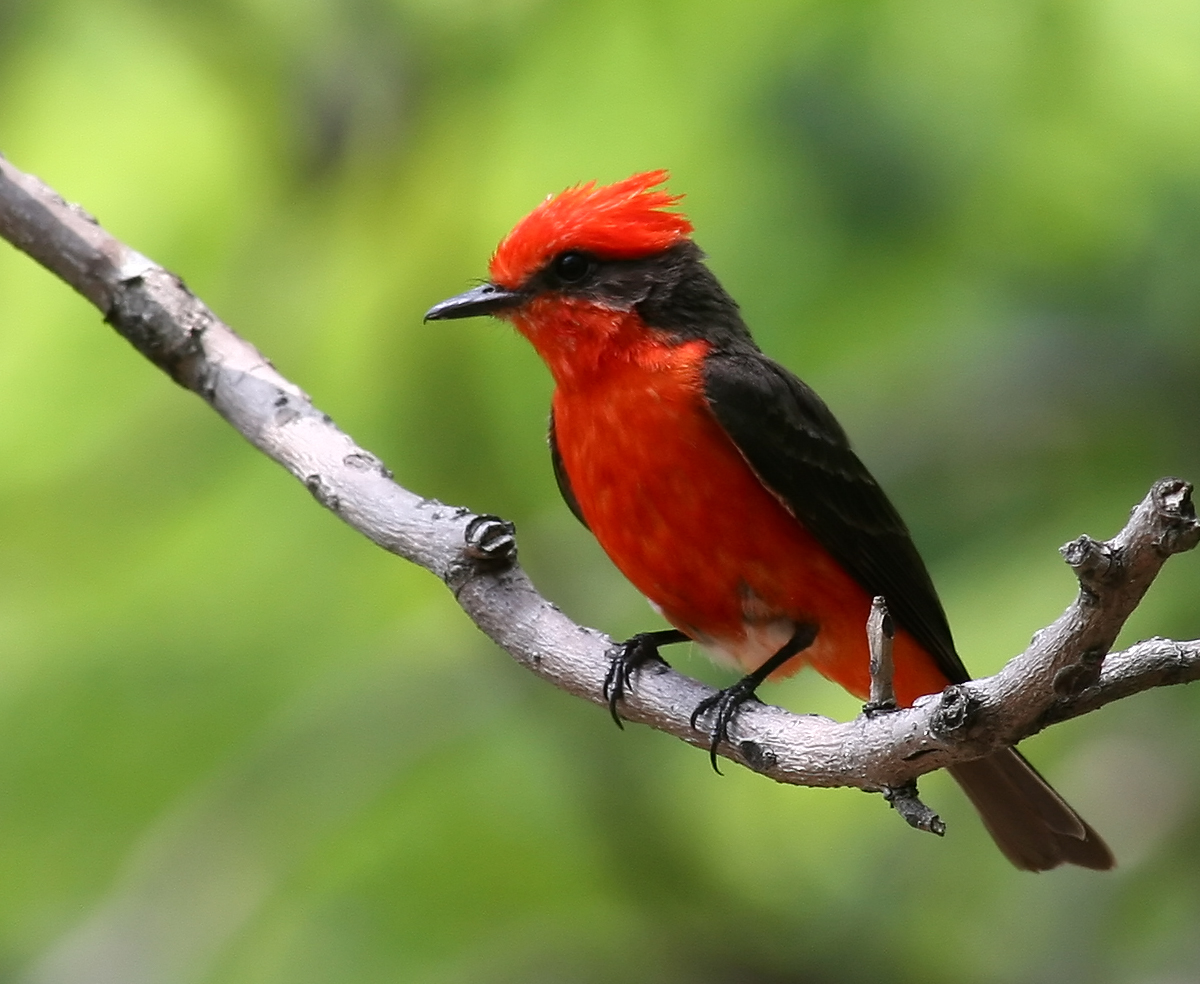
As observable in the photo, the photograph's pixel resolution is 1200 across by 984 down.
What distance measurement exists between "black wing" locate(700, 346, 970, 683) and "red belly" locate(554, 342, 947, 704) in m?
0.05

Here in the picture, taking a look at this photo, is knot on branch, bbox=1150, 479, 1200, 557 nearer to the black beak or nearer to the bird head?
the bird head

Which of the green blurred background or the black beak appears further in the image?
the green blurred background

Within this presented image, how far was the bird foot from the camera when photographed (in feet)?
12.2

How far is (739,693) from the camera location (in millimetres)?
3992

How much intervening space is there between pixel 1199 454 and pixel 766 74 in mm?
2075

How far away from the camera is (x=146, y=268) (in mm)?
4613

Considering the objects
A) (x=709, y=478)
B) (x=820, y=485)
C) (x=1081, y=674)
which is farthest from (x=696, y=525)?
(x=1081, y=674)

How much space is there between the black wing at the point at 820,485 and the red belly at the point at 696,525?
53 mm

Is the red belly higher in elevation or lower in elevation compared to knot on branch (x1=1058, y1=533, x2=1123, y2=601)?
higher

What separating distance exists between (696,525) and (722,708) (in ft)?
2.55

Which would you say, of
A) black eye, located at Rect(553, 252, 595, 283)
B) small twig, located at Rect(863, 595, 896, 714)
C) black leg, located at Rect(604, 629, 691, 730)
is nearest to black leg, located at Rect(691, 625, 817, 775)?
black leg, located at Rect(604, 629, 691, 730)

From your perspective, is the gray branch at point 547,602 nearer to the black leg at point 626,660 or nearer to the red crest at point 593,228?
A: the black leg at point 626,660

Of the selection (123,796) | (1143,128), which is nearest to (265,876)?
(123,796)

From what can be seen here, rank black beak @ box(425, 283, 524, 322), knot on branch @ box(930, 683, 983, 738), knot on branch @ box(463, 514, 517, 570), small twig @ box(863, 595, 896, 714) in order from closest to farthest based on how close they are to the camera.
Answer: knot on branch @ box(930, 683, 983, 738), small twig @ box(863, 595, 896, 714), knot on branch @ box(463, 514, 517, 570), black beak @ box(425, 283, 524, 322)
